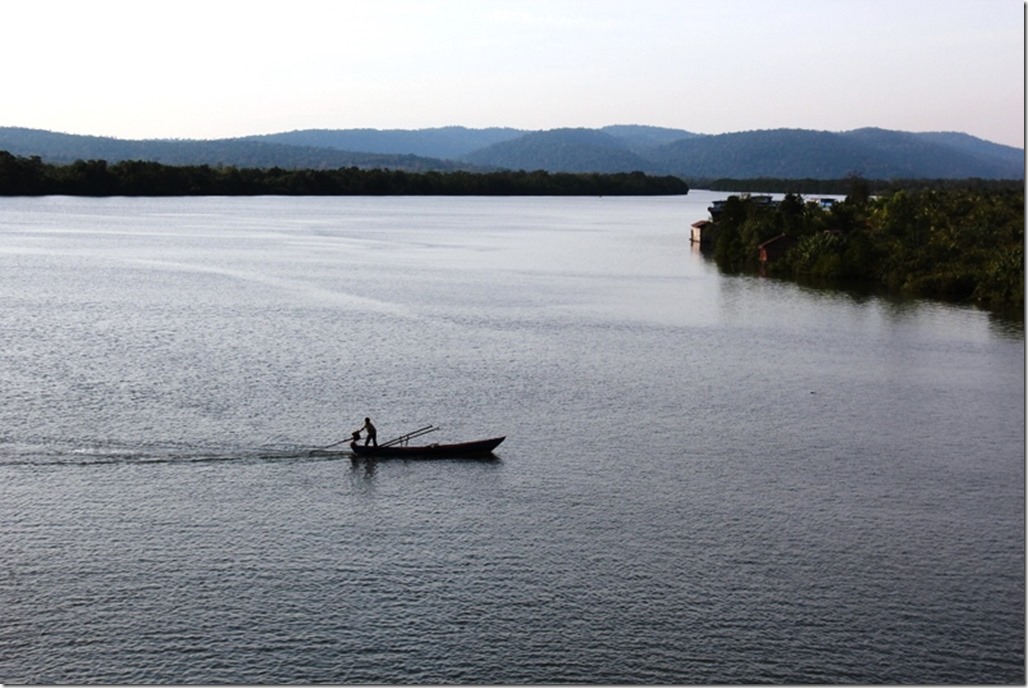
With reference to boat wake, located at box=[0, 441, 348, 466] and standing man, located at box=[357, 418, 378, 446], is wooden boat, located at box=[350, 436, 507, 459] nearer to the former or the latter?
standing man, located at box=[357, 418, 378, 446]

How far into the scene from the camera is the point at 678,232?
164250mm

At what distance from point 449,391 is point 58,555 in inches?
863

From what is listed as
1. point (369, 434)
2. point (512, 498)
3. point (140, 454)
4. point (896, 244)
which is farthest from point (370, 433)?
point (896, 244)

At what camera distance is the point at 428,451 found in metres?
41.5

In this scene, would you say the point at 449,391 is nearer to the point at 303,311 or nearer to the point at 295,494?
the point at 295,494

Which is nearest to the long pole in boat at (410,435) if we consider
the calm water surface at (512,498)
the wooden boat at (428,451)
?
the wooden boat at (428,451)

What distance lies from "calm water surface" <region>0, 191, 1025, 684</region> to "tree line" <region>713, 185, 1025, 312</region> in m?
11.5

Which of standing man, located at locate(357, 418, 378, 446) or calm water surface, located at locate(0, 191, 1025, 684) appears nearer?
calm water surface, located at locate(0, 191, 1025, 684)

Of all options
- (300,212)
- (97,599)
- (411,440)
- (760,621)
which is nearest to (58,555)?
(97,599)

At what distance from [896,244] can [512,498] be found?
2764 inches

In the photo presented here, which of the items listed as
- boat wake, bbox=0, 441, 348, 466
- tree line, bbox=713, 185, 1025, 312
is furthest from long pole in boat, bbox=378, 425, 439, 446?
tree line, bbox=713, 185, 1025, 312

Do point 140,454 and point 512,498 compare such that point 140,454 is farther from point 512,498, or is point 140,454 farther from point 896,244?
point 896,244

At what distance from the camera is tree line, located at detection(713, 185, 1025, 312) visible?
85875mm

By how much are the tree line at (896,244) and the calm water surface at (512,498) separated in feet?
37.8
